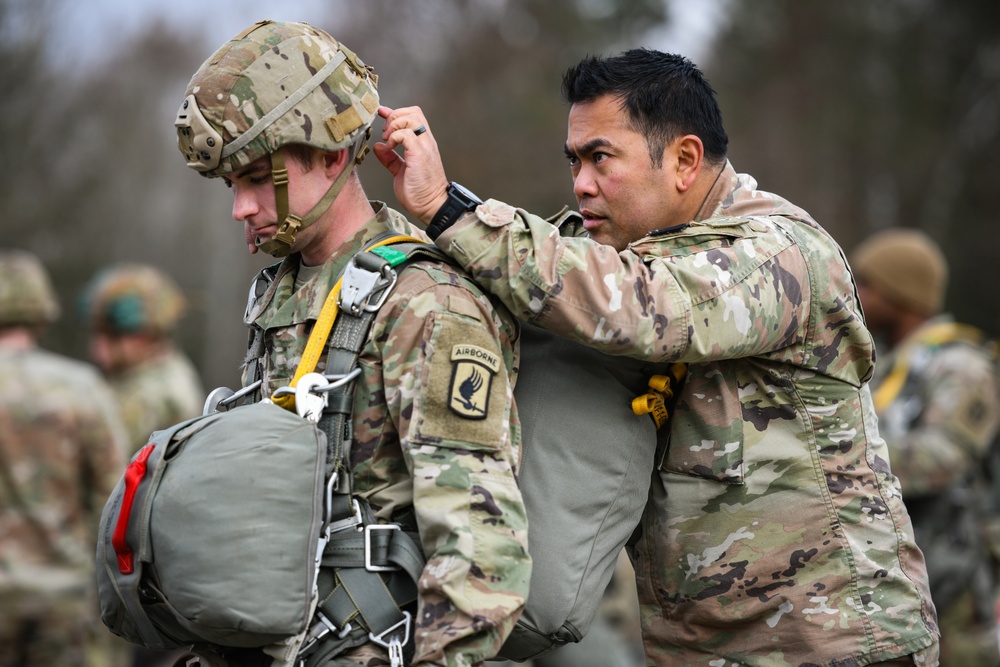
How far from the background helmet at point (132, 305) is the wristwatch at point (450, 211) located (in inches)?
227

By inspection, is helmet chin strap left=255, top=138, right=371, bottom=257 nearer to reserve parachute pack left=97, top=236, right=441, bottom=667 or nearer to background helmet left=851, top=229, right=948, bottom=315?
reserve parachute pack left=97, top=236, right=441, bottom=667

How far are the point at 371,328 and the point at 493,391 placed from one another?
1.16 feet

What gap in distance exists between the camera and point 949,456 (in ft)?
20.6

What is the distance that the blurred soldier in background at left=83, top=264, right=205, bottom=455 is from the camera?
804 centimetres

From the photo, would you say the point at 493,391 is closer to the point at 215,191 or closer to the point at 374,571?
the point at 374,571

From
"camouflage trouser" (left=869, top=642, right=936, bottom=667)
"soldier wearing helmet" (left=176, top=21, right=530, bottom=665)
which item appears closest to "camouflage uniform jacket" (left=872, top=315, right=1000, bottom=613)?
"camouflage trouser" (left=869, top=642, right=936, bottom=667)

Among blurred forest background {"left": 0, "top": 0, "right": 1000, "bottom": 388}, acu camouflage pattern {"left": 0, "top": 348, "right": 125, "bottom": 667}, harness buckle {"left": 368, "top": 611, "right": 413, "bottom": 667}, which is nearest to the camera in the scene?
harness buckle {"left": 368, "top": 611, "right": 413, "bottom": 667}

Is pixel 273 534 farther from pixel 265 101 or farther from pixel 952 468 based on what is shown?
pixel 952 468

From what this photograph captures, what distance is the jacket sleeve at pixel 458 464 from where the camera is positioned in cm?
258

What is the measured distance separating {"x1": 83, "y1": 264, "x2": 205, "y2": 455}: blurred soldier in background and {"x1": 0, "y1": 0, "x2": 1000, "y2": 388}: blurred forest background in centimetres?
1212

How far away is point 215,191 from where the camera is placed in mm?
43000

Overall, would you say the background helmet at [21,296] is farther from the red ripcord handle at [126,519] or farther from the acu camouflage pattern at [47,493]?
the red ripcord handle at [126,519]

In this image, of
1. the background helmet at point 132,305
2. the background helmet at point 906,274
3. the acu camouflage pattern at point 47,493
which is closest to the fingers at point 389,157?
the acu camouflage pattern at point 47,493

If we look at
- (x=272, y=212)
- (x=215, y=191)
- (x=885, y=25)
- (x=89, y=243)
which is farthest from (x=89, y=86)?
(x=272, y=212)
